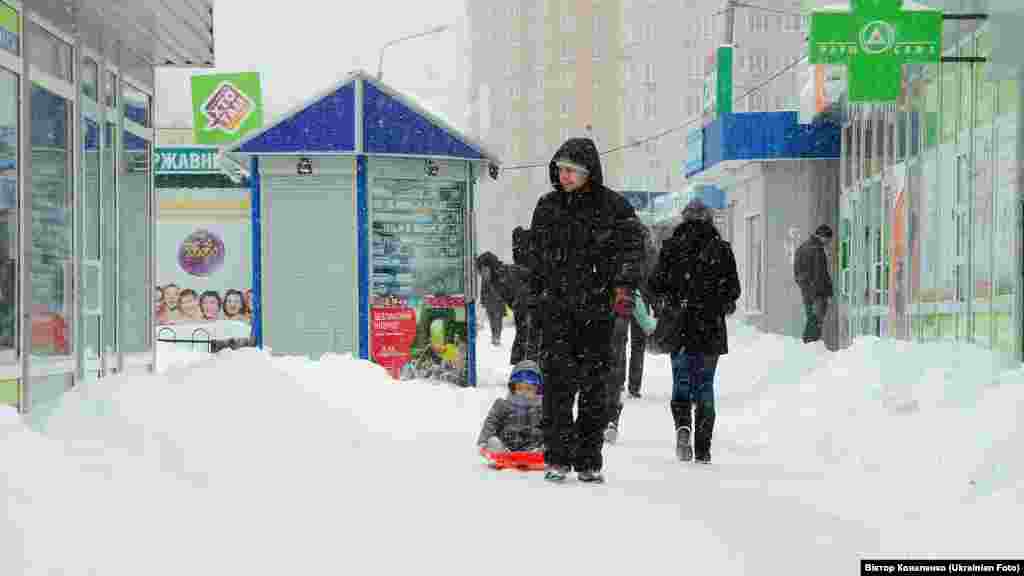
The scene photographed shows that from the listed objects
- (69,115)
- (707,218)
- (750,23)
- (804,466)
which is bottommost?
(804,466)

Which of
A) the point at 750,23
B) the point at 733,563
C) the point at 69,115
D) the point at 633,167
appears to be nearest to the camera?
the point at 733,563

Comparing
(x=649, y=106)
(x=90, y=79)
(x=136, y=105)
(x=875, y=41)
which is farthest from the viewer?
(x=649, y=106)

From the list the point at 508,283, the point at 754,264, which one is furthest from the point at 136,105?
the point at 754,264

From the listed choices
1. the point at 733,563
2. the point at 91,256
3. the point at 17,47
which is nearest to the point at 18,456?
the point at 733,563

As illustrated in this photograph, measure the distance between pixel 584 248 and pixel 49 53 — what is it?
5.29 meters

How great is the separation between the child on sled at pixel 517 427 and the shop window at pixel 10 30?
13.5ft

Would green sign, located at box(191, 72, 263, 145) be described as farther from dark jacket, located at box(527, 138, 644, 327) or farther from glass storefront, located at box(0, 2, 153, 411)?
dark jacket, located at box(527, 138, 644, 327)

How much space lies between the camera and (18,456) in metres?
5.66

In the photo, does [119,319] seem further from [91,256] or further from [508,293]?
[508,293]

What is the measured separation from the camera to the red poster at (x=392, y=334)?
650 inches

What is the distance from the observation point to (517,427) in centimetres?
879

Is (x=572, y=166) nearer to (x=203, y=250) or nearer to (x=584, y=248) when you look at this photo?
(x=584, y=248)

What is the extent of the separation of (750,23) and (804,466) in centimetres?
8760

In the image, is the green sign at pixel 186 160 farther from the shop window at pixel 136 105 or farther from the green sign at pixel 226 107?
the shop window at pixel 136 105
